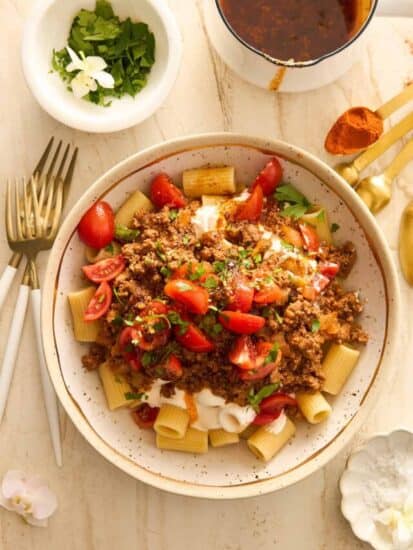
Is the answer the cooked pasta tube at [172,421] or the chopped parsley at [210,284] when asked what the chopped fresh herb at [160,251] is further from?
the cooked pasta tube at [172,421]

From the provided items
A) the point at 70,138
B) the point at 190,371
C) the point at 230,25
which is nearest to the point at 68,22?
the point at 70,138

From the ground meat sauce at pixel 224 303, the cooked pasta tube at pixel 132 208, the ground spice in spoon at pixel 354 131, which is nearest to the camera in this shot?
the ground meat sauce at pixel 224 303

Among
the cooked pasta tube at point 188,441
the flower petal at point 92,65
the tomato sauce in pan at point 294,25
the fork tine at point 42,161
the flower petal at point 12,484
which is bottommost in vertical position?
the flower petal at point 12,484

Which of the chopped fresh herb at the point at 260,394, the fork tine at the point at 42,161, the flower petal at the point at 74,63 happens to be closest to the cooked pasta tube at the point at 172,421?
the chopped fresh herb at the point at 260,394

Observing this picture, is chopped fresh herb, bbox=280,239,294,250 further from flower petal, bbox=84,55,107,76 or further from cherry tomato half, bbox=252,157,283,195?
→ flower petal, bbox=84,55,107,76

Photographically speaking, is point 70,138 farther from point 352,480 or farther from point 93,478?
point 352,480

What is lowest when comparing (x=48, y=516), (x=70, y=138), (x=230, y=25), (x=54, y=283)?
(x=48, y=516)

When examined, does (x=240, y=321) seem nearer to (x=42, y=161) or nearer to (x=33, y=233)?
(x=33, y=233)
